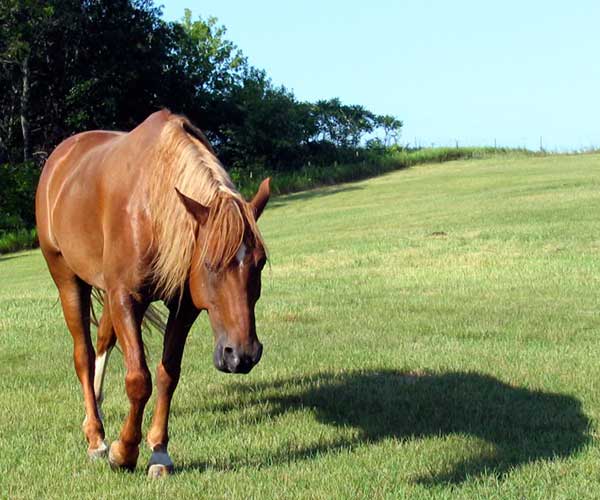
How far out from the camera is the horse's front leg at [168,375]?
5223 millimetres

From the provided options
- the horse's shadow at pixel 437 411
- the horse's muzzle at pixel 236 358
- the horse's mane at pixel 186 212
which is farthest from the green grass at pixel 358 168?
the horse's muzzle at pixel 236 358

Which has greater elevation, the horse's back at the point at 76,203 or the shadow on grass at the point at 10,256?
the horse's back at the point at 76,203

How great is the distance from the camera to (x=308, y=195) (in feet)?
123

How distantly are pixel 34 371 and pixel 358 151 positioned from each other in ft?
128

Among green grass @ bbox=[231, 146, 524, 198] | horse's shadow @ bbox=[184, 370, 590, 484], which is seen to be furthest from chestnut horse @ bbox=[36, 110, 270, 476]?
green grass @ bbox=[231, 146, 524, 198]

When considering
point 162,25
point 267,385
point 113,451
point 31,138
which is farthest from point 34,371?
point 162,25

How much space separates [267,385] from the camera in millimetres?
7516

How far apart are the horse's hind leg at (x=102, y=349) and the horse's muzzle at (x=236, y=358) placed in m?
2.53

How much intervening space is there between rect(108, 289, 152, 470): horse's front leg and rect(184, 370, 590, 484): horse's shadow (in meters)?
0.40

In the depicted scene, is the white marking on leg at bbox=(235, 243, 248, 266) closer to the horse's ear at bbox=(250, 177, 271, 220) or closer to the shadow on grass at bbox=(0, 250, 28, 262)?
the horse's ear at bbox=(250, 177, 271, 220)

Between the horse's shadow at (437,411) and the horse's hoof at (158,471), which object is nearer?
the horse's hoof at (158,471)

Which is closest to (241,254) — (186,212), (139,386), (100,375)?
(186,212)

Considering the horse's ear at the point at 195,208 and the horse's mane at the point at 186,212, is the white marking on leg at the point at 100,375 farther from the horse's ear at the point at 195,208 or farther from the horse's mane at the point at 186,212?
the horse's ear at the point at 195,208

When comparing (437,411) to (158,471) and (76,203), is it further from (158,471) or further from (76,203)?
(76,203)
